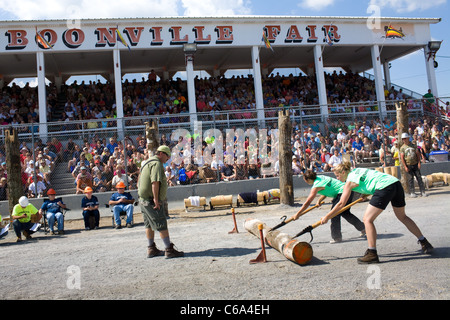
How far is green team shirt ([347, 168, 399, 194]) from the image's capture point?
5102 millimetres

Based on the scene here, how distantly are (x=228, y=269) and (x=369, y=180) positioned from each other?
2238mm

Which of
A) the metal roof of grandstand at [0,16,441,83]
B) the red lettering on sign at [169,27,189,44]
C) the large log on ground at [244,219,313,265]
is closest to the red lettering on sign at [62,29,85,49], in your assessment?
the metal roof of grandstand at [0,16,441,83]

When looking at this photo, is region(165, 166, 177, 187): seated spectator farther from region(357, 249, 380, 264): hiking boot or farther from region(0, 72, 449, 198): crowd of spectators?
region(357, 249, 380, 264): hiking boot

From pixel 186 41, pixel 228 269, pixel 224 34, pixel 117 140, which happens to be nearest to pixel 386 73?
pixel 224 34

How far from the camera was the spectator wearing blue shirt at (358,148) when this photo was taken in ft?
50.6

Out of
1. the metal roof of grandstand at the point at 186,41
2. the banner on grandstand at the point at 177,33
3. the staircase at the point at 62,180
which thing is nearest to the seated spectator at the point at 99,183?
the staircase at the point at 62,180

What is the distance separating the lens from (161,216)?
619 centimetres

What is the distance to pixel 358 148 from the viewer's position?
15602 millimetres

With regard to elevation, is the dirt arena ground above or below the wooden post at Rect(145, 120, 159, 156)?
Result: below

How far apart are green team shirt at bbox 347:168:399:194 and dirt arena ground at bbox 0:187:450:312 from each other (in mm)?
981

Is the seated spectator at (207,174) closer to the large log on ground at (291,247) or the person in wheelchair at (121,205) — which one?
the person in wheelchair at (121,205)

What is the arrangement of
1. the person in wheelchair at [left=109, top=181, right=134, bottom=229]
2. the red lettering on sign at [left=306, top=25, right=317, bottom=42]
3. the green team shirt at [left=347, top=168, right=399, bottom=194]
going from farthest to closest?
the red lettering on sign at [left=306, top=25, right=317, bottom=42], the person in wheelchair at [left=109, top=181, right=134, bottom=229], the green team shirt at [left=347, top=168, right=399, bottom=194]

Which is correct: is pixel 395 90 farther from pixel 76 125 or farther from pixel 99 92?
pixel 76 125

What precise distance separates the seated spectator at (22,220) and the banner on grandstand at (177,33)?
1353 cm
